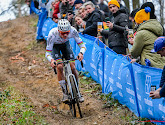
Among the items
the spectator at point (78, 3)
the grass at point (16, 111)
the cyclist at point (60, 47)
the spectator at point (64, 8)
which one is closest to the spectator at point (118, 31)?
the cyclist at point (60, 47)

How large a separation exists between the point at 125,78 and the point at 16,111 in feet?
9.18

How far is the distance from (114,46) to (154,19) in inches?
78.0

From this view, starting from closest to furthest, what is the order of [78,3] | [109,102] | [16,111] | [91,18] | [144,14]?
[144,14]
[16,111]
[109,102]
[91,18]
[78,3]

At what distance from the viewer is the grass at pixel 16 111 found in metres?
6.05

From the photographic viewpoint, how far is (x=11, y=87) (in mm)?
8742

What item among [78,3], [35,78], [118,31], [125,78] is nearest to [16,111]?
[125,78]

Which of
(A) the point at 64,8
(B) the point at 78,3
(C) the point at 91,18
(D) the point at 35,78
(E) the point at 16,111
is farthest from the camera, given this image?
(A) the point at 64,8

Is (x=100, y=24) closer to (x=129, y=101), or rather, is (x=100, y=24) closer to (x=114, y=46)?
(x=114, y=46)

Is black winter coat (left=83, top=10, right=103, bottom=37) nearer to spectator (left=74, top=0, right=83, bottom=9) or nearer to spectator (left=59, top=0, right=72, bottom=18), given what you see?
spectator (left=74, top=0, right=83, bottom=9)

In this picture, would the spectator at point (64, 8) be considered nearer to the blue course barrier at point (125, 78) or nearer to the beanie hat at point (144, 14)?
the blue course barrier at point (125, 78)

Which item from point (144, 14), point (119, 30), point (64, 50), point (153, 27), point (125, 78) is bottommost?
point (125, 78)

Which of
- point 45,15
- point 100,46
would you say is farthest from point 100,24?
point 45,15

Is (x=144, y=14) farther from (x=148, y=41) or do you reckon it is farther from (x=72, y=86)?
(x=72, y=86)

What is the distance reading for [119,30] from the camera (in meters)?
7.14
